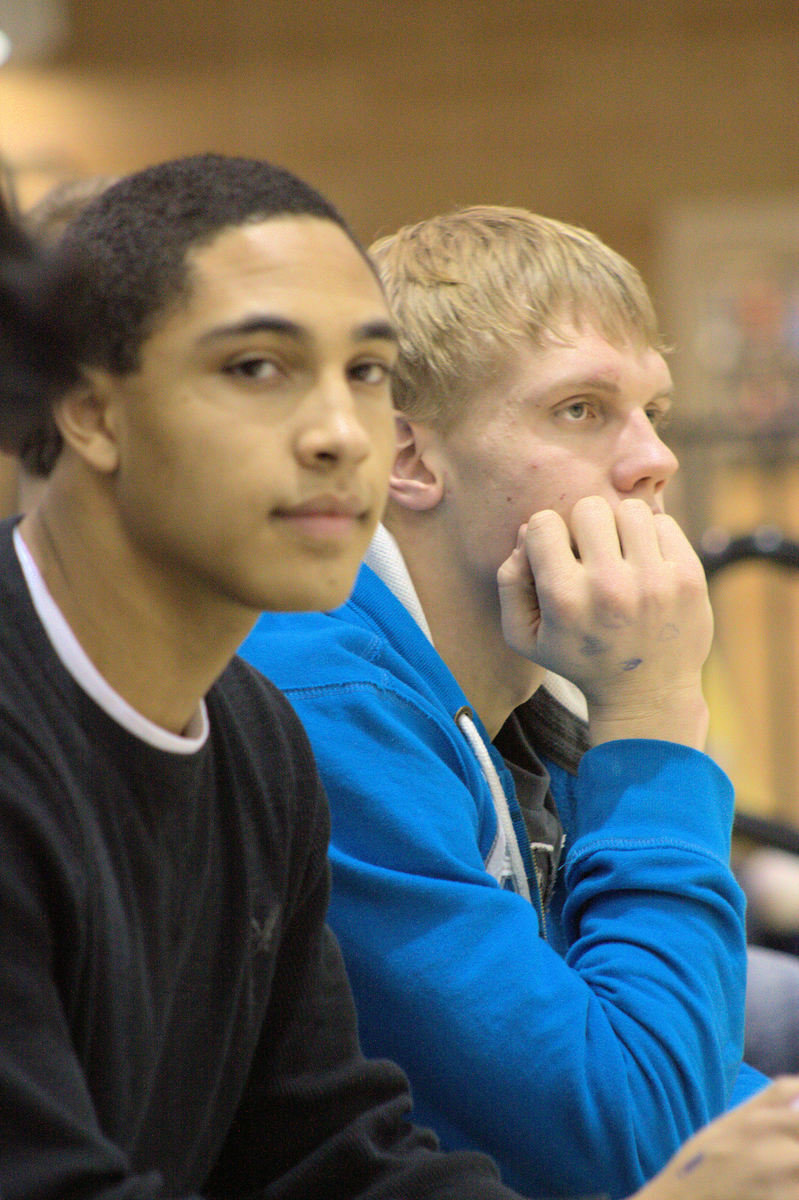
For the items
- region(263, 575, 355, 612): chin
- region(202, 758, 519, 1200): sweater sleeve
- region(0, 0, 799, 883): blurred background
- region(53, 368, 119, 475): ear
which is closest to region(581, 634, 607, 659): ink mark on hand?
region(202, 758, 519, 1200): sweater sleeve

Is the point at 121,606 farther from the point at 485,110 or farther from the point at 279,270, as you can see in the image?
the point at 485,110

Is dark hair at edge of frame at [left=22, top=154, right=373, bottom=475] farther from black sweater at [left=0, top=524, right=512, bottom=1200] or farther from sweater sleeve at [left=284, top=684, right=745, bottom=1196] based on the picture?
sweater sleeve at [left=284, top=684, right=745, bottom=1196]

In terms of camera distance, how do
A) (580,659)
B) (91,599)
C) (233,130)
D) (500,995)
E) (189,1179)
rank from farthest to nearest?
(233,130) → (580,659) → (500,995) → (189,1179) → (91,599)

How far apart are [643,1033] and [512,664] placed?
42 cm

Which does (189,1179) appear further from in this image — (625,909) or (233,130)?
(233,130)

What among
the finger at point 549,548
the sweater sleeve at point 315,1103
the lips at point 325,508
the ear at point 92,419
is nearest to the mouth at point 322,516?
the lips at point 325,508

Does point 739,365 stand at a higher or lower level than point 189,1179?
lower

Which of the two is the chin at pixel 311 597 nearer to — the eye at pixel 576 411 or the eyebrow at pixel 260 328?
the eyebrow at pixel 260 328

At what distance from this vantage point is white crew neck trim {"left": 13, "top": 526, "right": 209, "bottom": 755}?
78 centimetres

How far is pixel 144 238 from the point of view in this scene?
0.79 meters

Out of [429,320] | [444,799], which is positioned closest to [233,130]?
[429,320]

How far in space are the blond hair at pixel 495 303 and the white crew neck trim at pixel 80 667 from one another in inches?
23.6

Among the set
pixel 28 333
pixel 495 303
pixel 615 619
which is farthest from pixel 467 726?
pixel 28 333

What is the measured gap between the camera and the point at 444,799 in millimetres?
1133
